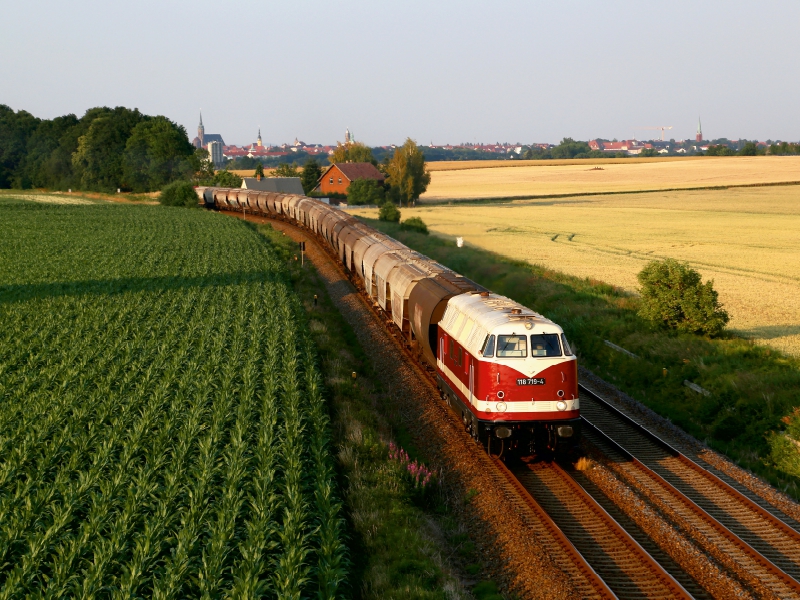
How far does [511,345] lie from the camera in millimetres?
16938

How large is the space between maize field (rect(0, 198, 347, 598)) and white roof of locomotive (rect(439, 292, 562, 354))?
3915 millimetres

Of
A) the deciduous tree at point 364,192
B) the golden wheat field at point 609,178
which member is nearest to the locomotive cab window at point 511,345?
the deciduous tree at point 364,192

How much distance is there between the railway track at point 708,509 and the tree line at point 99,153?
109099 mm

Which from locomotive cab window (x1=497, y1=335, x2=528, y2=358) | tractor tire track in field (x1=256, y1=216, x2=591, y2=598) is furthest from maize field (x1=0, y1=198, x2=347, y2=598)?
locomotive cab window (x1=497, y1=335, x2=528, y2=358)

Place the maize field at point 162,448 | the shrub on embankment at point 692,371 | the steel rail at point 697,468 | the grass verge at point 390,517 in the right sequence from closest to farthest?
1. the maize field at point 162,448
2. the grass verge at point 390,517
3. the steel rail at point 697,468
4. the shrub on embankment at point 692,371

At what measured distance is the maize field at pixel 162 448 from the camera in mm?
10602

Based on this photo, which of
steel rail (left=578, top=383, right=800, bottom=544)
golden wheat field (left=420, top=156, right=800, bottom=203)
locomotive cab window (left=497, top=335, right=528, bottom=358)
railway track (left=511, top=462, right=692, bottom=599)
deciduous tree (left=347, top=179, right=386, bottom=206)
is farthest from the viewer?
golden wheat field (left=420, top=156, right=800, bottom=203)

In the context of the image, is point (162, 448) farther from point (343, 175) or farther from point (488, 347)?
point (343, 175)

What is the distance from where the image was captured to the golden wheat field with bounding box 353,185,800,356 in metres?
35.4

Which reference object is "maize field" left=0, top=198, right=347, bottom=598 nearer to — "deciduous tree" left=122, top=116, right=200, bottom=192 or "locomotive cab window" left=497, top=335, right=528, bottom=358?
"locomotive cab window" left=497, top=335, right=528, bottom=358

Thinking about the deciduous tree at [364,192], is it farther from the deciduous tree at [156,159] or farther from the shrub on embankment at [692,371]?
the shrub on embankment at [692,371]

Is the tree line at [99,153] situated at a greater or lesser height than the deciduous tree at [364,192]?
greater

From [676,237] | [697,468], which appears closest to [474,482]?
[697,468]

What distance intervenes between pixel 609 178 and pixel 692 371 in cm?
12875
